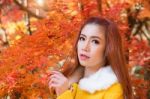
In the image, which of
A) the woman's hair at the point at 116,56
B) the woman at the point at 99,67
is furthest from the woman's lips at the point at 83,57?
the woman's hair at the point at 116,56

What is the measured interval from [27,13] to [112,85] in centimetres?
247

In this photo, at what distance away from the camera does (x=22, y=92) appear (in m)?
3.28

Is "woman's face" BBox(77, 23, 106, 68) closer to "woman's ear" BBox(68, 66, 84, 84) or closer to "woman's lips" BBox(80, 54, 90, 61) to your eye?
"woman's lips" BBox(80, 54, 90, 61)

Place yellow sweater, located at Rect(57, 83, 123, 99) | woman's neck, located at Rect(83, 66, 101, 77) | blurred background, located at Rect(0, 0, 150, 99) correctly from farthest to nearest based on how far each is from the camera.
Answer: blurred background, located at Rect(0, 0, 150, 99), woman's neck, located at Rect(83, 66, 101, 77), yellow sweater, located at Rect(57, 83, 123, 99)

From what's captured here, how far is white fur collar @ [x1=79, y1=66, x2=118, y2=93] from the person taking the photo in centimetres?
198

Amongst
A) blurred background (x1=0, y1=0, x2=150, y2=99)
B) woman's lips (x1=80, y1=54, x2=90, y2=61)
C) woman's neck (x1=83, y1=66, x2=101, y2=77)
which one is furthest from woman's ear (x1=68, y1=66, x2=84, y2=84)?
blurred background (x1=0, y1=0, x2=150, y2=99)

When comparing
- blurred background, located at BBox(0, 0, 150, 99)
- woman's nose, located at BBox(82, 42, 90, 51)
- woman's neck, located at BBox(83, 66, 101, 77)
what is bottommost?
blurred background, located at BBox(0, 0, 150, 99)

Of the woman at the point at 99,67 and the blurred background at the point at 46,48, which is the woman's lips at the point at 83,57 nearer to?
the woman at the point at 99,67

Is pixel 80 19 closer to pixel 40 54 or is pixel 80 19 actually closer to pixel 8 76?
pixel 40 54

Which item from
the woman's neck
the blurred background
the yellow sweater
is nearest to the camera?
the yellow sweater

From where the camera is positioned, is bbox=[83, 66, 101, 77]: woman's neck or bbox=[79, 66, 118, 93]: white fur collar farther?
bbox=[83, 66, 101, 77]: woman's neck

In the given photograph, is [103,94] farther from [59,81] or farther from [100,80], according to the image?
[59,81]

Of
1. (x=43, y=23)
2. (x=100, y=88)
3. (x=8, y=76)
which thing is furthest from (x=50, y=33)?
(x=100, y=88)

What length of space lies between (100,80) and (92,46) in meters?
0.18
